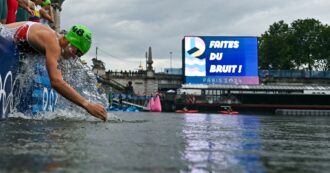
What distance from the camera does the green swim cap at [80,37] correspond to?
16.8 ft

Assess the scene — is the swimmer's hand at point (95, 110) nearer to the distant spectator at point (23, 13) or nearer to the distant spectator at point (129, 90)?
the distant spectator at point (23, 13)

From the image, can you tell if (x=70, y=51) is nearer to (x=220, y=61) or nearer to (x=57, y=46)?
(x=57, y=46)

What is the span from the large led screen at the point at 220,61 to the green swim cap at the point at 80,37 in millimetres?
34734

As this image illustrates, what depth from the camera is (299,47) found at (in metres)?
76.7

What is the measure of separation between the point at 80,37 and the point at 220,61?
35472 millimetres

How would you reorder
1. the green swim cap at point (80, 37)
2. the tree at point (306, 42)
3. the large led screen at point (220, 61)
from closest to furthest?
the green swim cap at point (80, 37), the large led screen at point (220, 61), the tree at point (306, 42)

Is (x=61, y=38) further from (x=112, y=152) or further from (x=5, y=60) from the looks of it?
(x=112, y=152)

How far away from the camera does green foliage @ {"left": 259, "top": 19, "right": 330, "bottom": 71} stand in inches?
2963

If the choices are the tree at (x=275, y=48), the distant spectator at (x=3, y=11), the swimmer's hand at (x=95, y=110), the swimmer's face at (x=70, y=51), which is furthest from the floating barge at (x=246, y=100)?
the tree at (x=275, y=48)

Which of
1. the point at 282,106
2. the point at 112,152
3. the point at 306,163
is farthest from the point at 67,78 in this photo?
the point at 282,106

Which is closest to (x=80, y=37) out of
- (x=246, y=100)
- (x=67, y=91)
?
(x=67, y=91)

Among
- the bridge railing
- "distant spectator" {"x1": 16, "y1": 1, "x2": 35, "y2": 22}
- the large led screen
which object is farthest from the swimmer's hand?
the bridge railing

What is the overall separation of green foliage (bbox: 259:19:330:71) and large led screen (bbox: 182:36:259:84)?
35.8 meters

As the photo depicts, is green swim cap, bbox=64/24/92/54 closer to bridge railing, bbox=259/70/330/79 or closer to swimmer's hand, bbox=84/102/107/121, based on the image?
swimmer's hand, bbox=84/102/107/121
